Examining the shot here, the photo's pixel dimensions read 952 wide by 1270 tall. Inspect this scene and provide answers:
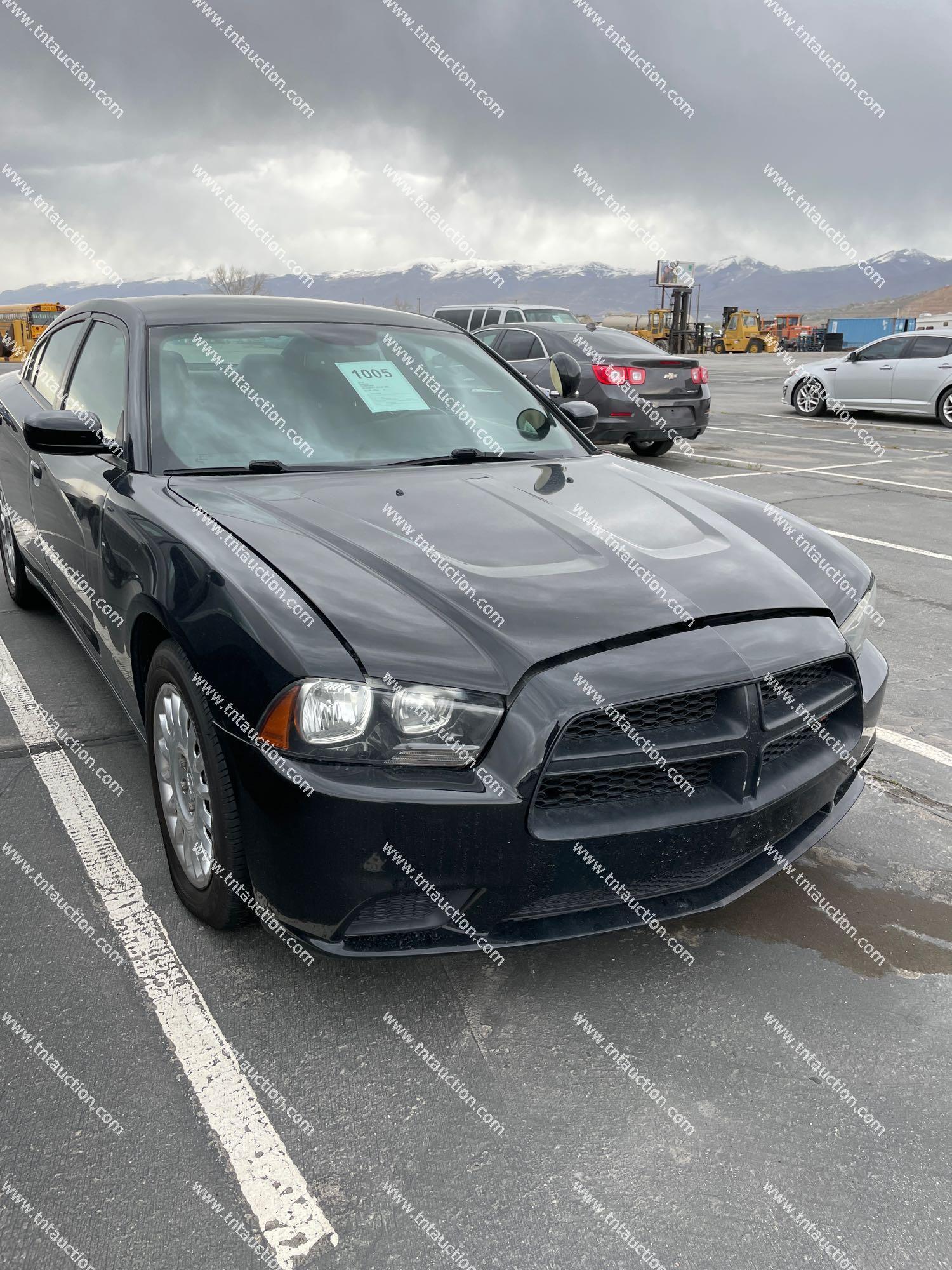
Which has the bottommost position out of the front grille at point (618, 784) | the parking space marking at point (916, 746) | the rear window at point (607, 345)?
the parking space marking at point (916, 746)

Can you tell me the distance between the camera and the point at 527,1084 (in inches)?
84.3

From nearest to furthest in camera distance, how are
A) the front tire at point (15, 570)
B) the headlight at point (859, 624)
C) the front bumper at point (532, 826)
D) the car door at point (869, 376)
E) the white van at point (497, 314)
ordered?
the front bumper at point (532, 826) < the headlight at point (859, 624) < the front tire at point (15, 570) < the car door at point (869, 376) < the white van at point (497, 314)

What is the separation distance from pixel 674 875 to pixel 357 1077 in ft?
2.64

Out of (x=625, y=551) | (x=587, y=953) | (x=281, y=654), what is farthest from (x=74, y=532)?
(x=587, y=953)

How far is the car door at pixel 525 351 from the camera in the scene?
11.2 m

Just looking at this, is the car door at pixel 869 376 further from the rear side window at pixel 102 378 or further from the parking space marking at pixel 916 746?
the rear side window at pixel 102 378

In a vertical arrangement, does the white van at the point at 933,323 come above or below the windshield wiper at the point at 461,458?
above

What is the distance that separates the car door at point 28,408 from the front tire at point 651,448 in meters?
7.76

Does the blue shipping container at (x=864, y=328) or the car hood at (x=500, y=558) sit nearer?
the car hood at (x=500, y=558)

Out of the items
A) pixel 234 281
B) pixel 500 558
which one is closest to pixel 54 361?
pixel 500 558

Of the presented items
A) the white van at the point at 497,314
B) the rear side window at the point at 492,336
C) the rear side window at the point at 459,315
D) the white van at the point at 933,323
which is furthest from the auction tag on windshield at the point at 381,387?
the white van at the point at 933,323

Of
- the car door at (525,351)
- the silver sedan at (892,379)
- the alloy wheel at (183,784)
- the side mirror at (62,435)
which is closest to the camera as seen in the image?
the alloy wheel at (183,784)

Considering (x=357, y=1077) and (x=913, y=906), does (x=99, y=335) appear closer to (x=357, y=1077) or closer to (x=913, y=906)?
(x=357, y=1077)

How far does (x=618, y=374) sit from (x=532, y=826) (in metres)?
9.45
